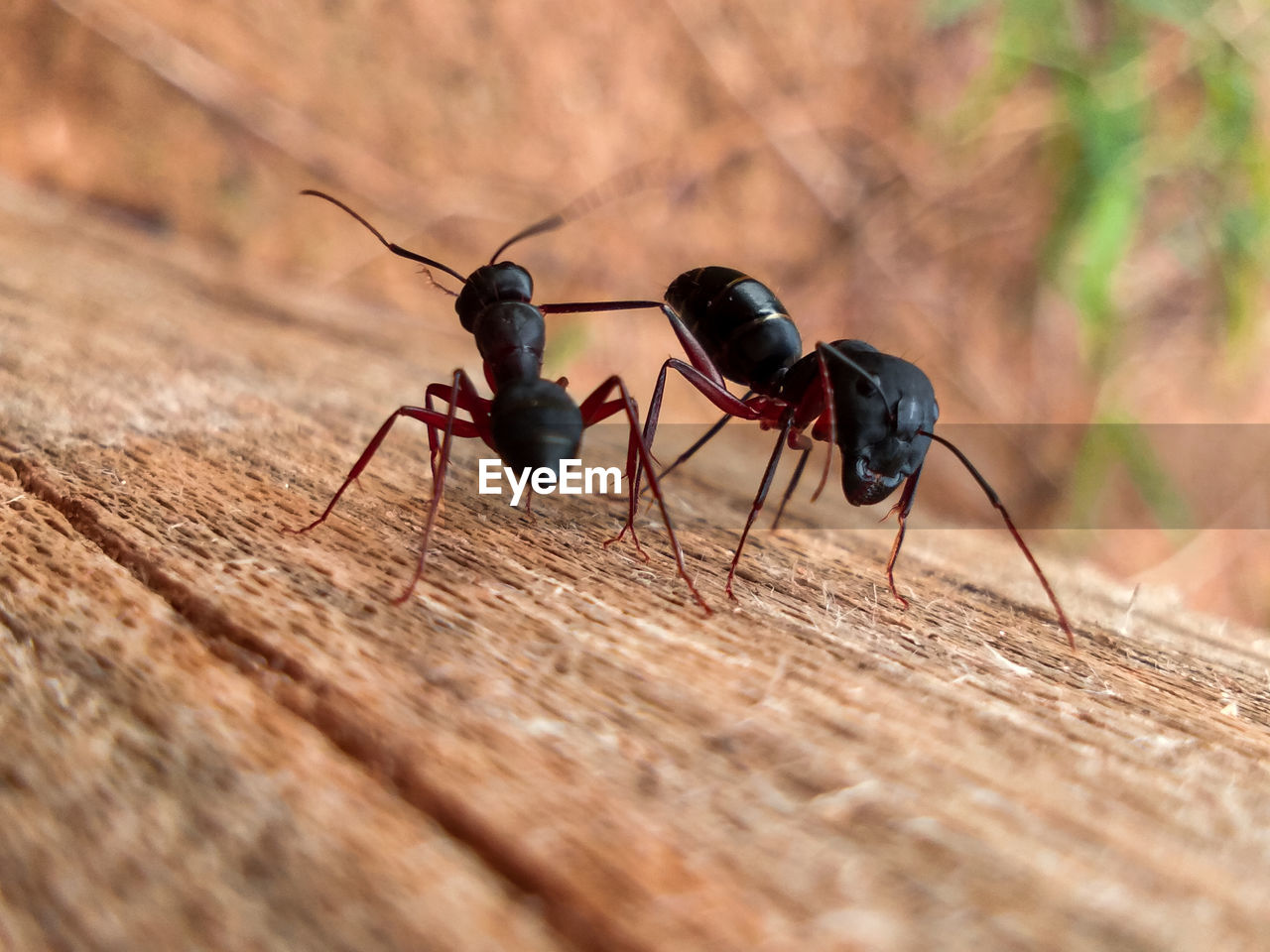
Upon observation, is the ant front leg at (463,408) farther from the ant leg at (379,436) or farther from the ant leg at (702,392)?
the ant leg at (702,392)

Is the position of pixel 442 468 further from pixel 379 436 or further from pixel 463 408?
pixel 463 408

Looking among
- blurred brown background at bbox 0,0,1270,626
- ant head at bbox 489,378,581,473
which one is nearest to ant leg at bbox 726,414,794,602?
ant head at bbox 489,378,581,473

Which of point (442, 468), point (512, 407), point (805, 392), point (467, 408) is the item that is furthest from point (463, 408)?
point (805, 392)

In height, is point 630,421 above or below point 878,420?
below

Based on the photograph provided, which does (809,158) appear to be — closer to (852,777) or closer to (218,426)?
(218,426)

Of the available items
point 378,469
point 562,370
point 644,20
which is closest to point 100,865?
point 378,469

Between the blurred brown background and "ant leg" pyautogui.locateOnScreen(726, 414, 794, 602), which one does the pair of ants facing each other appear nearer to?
"ant leg" pyautogui.locateOnScreen(726, 414, 794, 602)

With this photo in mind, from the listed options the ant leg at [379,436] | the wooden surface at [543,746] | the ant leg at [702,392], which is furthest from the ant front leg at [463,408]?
the ant leg at [702,392]
